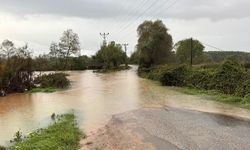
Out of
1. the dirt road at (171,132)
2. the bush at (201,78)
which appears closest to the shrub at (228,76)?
the bush at (201,78)

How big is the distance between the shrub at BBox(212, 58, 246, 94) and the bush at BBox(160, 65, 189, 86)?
6.29m

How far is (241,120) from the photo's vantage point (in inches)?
637

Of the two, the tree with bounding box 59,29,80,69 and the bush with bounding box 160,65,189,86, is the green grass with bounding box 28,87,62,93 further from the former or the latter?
the tree with bounding box 59,29,80,69

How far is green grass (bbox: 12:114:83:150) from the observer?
38.4ft

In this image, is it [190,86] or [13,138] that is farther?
[190,86]

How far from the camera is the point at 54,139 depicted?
41.0ft

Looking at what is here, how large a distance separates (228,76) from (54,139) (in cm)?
1716

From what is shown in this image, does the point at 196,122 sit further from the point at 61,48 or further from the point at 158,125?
the point at 61,48

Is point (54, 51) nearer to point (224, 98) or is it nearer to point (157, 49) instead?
point (157, 49)

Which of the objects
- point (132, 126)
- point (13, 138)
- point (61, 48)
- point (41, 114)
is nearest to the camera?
point (13, 138)

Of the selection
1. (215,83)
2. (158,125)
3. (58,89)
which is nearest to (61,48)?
(58,89)

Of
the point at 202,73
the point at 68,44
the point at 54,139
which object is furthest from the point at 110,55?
the point at 54,139

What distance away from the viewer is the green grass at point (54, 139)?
461 inches

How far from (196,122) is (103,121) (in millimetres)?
3996
